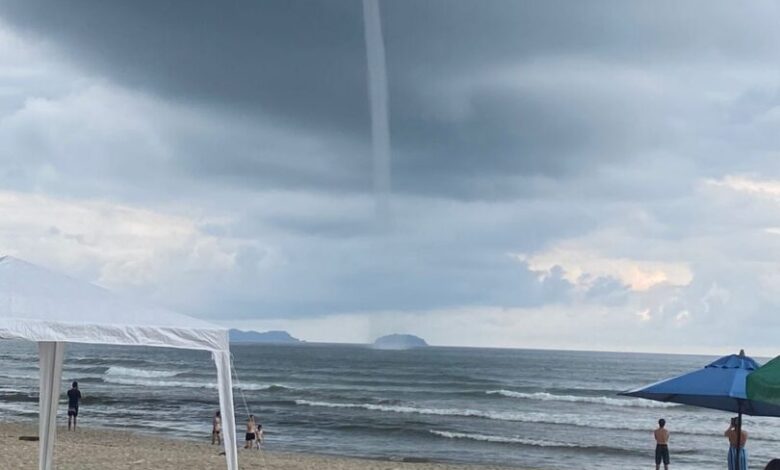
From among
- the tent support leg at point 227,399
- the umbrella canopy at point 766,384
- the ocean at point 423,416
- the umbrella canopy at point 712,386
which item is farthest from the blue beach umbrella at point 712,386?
the ocean at point 423,416

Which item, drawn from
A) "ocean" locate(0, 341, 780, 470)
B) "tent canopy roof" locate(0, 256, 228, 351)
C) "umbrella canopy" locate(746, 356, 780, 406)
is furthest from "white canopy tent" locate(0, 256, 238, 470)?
"ocean" locate(0, 341, 780, 470)

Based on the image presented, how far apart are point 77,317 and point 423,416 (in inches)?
1330

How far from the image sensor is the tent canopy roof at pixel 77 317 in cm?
889

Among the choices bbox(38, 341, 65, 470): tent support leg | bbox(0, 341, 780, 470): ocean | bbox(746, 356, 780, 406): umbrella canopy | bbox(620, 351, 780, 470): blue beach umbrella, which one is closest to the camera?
bbox(746, 356, 780, 406): umbrella canopy

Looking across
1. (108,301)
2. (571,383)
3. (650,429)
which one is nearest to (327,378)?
(571,383)

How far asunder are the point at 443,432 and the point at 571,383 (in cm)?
3800

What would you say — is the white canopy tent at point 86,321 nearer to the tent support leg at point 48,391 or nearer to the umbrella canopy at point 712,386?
the tent support leg at point 48,391

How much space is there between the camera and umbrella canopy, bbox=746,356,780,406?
5.40m

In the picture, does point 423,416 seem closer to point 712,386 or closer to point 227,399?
point 227,399

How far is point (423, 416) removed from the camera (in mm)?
41906

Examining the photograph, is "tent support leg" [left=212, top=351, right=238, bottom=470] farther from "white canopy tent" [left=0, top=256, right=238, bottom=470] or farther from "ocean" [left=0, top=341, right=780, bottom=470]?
"ocean" [left=0, top=341, right=780, bottom=470]

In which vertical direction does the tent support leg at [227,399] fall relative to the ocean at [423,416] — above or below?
above

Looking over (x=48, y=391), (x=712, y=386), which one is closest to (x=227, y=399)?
(x=48, y=391)

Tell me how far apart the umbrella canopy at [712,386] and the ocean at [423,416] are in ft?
59.3
